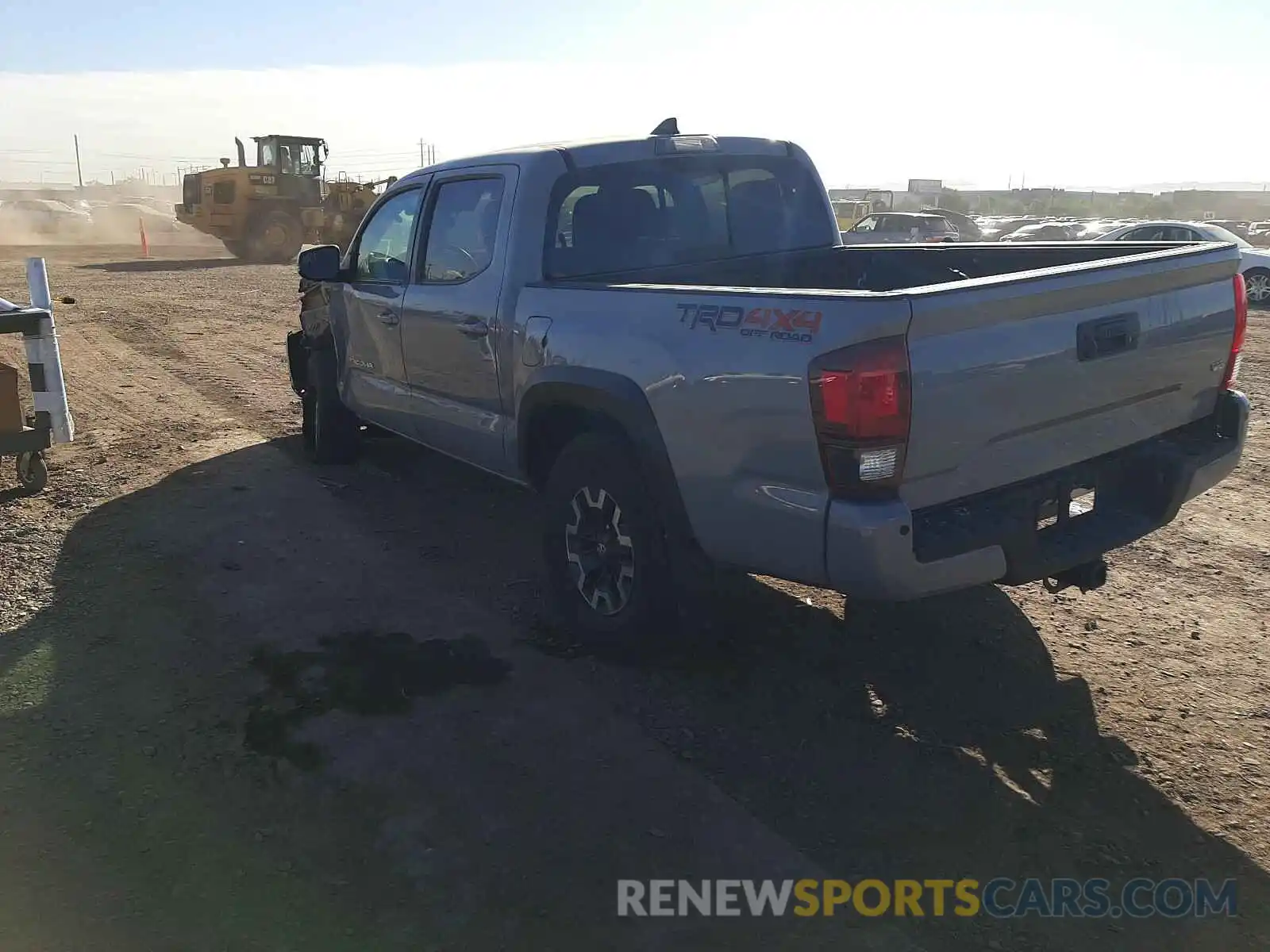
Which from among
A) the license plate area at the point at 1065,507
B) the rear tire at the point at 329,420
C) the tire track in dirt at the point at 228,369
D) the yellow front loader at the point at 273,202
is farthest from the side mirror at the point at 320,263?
the yellow front loader at the point at 273,202

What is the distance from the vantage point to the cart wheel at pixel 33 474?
6.29 m

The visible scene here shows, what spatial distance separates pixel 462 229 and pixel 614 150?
87 cm

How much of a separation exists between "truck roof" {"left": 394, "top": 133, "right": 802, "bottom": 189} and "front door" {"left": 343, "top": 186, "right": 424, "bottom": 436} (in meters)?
0.61

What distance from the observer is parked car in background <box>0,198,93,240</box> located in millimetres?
43594

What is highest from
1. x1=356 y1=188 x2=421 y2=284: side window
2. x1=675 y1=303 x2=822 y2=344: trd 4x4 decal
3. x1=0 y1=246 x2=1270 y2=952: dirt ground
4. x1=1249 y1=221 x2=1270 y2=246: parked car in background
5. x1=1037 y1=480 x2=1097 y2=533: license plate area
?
x1=356 y1=188 x2=421 y2=284: side window

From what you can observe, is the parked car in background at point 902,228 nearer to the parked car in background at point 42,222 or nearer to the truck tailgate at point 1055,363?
the truck tailgate at point 1055,363

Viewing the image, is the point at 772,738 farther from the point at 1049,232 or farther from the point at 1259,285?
the point at 1049,232

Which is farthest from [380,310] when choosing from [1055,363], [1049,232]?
[1049,232]

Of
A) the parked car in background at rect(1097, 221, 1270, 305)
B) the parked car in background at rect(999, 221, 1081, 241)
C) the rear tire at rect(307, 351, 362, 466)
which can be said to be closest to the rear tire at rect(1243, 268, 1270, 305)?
the parked car in background at rect(1097, 221, 1270, 305)

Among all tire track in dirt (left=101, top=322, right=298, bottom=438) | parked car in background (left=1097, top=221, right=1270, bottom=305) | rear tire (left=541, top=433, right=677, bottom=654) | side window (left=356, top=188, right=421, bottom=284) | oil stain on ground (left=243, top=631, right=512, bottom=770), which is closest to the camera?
oil stain on ground (left=243, top=631, right=512, bottom=770)

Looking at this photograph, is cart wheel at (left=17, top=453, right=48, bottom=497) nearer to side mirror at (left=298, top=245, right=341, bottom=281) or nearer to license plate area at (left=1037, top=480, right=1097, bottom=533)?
side mirror at (left=298, top=245, right=341, bottom=281)

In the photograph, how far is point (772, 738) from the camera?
3.54 metres

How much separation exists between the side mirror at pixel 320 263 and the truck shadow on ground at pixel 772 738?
5.72ft

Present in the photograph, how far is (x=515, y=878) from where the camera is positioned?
2.82 m
